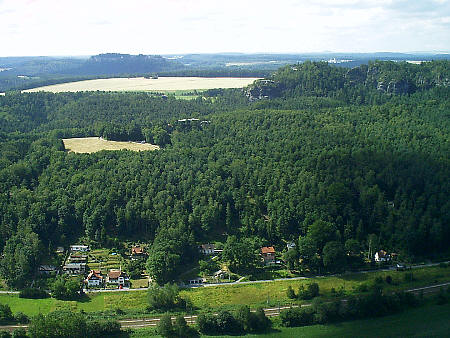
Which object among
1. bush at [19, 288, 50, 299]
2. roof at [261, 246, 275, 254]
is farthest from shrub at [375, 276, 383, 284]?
bush at [19, 288, 50, 299]

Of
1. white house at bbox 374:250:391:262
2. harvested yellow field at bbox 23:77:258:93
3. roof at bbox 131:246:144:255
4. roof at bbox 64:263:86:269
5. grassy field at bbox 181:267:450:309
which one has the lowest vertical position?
grassy field at bbox 181:267:450:309

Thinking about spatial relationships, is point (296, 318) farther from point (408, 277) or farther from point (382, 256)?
point (382, 256)

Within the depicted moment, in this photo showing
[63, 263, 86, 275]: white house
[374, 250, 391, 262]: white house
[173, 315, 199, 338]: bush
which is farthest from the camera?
[374, 250, 391, 262]: white house

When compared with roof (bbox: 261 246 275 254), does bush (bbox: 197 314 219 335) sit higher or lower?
lower

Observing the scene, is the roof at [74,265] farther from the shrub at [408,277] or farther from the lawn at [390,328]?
the shrub at [408,277]

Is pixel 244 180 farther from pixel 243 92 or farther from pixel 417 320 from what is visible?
pixel 243 92

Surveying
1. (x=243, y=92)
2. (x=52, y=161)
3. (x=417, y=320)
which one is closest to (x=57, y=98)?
(x=243, y=92)

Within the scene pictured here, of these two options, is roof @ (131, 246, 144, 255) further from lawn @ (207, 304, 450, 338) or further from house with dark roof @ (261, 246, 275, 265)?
lawn @ (207, 304, 450, 338)

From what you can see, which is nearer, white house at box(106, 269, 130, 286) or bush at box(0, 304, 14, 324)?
bush at box(0, 304, 14, 324)
